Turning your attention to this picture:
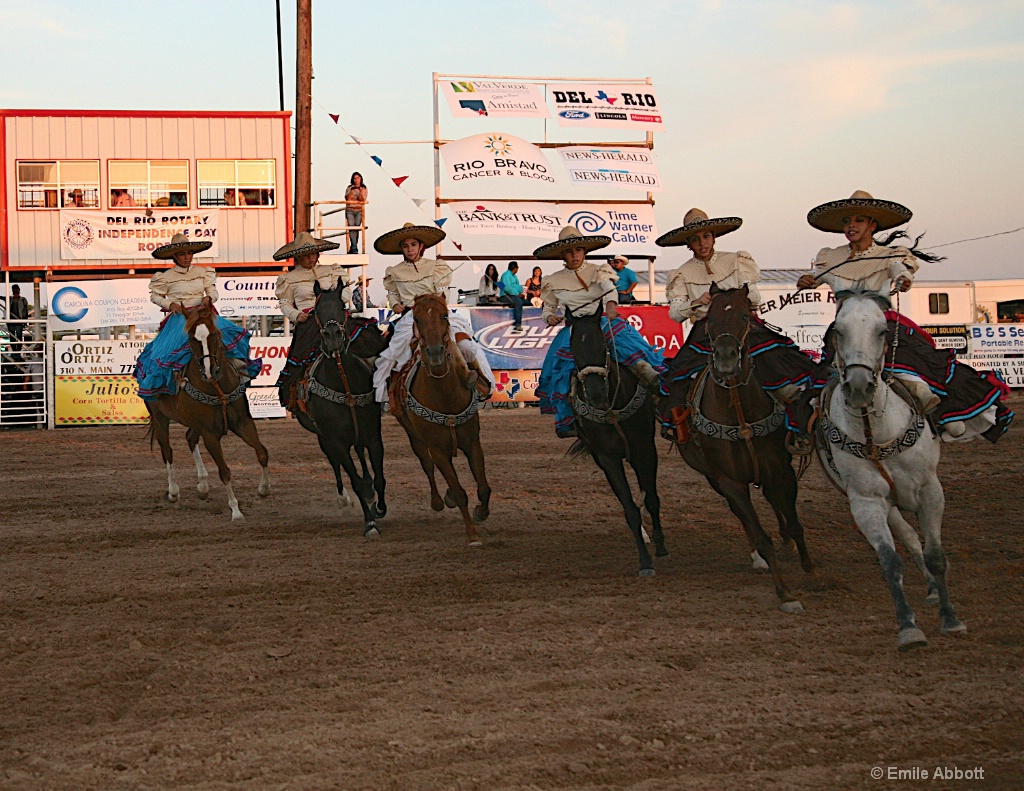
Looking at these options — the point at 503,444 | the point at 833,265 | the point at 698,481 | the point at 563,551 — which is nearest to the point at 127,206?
the point at 503,444

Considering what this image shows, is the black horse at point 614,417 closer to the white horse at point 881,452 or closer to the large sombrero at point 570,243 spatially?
the large sombrero at point 570,243

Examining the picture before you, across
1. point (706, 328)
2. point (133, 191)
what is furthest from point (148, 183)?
point (706, 328)

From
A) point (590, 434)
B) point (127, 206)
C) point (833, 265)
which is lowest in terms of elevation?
point (590, 434)

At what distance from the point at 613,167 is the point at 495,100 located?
3406 mm

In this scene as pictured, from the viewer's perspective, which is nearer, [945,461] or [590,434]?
[590,434]

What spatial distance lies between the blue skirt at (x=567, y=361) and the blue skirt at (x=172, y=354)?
13.7 ft

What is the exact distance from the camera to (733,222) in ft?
28.4

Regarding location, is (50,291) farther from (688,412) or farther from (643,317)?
(688,412)

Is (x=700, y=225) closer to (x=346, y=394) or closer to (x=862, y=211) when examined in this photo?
(x=862, y=211)

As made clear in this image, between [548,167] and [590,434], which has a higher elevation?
[548,167]

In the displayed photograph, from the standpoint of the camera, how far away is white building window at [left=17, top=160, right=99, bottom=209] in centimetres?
3253

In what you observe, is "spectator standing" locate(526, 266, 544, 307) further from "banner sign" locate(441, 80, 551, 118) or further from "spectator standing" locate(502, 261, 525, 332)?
"banner sign" locate(441, 80, 551, 118)

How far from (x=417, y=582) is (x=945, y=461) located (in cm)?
931

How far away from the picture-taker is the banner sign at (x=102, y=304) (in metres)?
24.4
